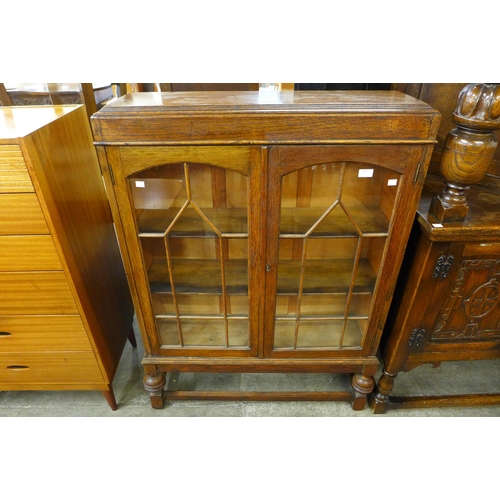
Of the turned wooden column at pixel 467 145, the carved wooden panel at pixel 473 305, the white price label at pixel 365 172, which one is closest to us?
the turned wooden column at pixel 467 145

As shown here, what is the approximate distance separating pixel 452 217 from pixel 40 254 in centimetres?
107

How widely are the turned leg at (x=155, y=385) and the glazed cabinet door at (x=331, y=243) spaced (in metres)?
0.41

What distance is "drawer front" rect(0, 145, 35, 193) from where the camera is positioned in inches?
29.5

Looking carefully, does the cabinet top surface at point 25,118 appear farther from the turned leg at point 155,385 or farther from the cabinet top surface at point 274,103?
the turned leg at point 155,385

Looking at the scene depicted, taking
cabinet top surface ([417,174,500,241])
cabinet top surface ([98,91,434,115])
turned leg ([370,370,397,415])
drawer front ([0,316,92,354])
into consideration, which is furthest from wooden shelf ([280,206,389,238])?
drawer front ([0,316,92,354])

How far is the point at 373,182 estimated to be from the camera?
858 millimetres

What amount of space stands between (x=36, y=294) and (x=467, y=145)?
1.18 m

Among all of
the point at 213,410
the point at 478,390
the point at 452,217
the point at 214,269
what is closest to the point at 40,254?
the point at 214,269

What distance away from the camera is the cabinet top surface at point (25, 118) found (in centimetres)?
76

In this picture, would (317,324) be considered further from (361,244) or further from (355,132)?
(355,132)

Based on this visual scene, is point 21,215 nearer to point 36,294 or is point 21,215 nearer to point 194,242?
point 36,294

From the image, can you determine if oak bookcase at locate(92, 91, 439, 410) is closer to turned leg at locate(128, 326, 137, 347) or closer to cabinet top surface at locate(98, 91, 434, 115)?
cabinet top surface at locate(98, 91, 434, 115)

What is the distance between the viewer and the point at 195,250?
1015 mm

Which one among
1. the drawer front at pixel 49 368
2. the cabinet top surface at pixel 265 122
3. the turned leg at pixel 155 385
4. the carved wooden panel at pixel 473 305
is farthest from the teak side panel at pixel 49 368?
the carved wooden panel at pixel 473 305
